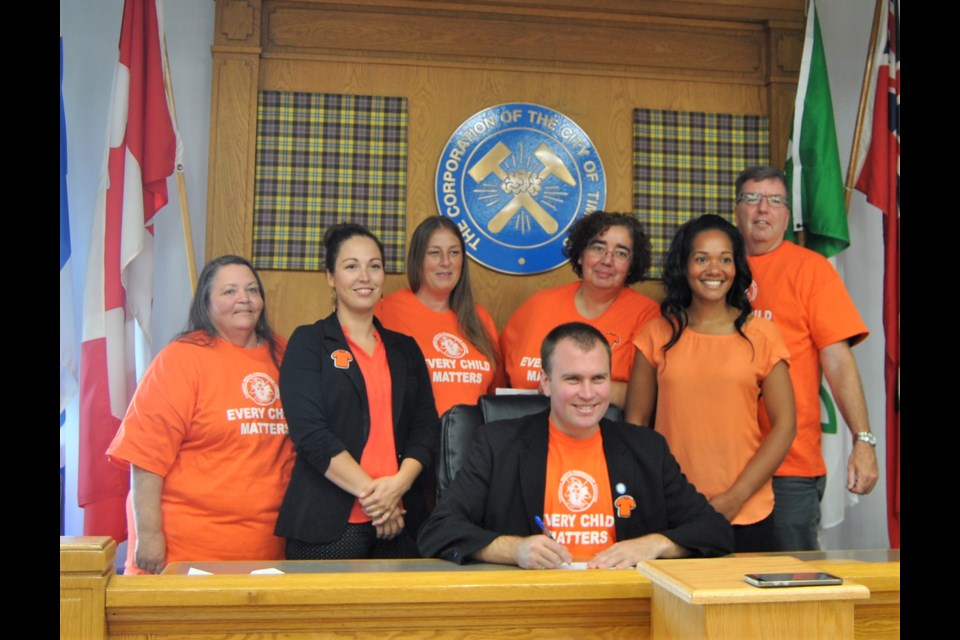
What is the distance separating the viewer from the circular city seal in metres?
3.79

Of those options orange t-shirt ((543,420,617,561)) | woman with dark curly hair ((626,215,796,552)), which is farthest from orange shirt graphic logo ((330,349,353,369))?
woman with dark curly hair ((626,215,796,552))

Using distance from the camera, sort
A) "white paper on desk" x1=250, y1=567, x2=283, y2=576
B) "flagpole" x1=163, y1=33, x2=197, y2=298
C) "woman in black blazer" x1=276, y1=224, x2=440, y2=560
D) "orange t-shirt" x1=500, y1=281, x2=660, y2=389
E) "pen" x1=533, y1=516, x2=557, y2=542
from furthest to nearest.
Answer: "flagpole" x1=163, y1=33, x2=197, y2=298 → "orange t-shirt" x1=500, y1=281, x2=660, y2=389 → "woman in black blazer" x1=276, y1=224, x2=440, y2=560 → "pen" x1=533, y1=516, x2=557, y2=542 → "white paper on desk" x1=250, y1=567, x2=283, y2=576

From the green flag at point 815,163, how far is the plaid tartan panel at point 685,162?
361 mm

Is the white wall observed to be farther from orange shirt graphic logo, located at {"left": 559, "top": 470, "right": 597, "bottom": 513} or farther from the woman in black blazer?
orange shirt graphic logo, located at {"left": 559, "top": 470, "right": 597, "bottom": 513}

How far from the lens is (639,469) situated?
7.04 ft

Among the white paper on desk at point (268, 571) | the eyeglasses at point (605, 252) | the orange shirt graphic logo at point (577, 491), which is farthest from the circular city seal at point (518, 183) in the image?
the white paper on desk at point (268, 571)

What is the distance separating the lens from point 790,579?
132 cm

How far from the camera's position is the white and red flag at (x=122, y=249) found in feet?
10.4

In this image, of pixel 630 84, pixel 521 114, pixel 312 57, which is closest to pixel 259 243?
pixel 312 57

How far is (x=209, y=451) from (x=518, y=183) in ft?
5.93

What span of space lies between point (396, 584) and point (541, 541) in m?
0.45

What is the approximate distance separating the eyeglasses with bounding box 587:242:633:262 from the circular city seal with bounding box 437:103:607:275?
32.9 inches

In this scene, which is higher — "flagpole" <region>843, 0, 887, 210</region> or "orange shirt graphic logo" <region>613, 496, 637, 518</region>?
"flagpole" <region>843, 0, 887, 210</region>

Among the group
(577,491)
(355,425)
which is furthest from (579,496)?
(355,425)
